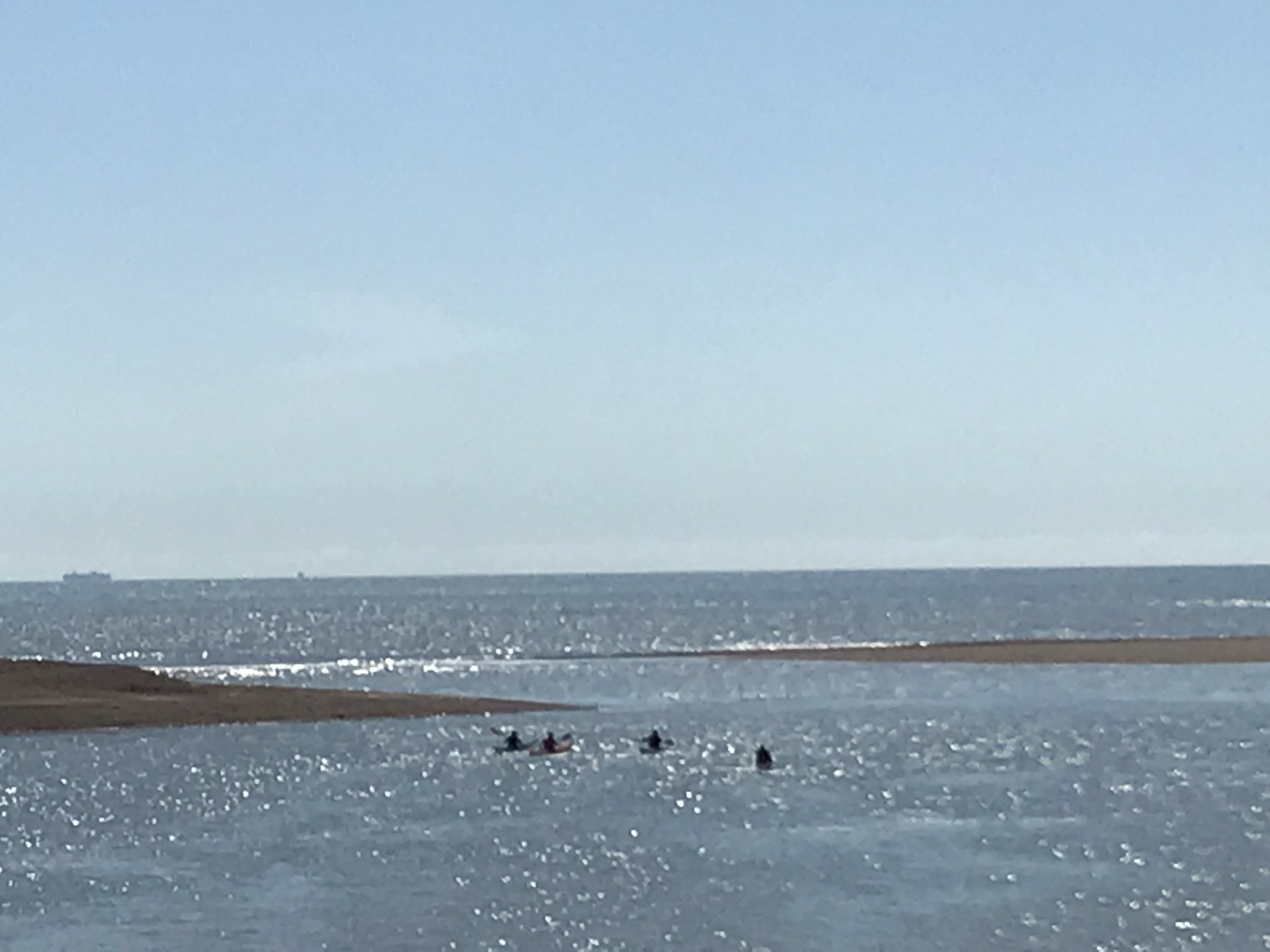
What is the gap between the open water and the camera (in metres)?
35.9

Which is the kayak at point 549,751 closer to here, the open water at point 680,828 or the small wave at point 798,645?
the open water at point 680,828

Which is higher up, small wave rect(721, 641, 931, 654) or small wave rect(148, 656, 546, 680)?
small wave rect(721, 641, 931, 654)

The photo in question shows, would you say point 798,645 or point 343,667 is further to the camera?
point 798,645

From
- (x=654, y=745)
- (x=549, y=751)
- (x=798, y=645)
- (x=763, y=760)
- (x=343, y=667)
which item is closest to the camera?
(x=763, y=760)

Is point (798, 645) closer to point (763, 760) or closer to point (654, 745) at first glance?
point (654, 745)

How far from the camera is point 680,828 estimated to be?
48.5 meters

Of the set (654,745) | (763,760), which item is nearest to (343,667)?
(654,745)

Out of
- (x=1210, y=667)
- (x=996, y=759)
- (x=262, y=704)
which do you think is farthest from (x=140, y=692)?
(x=1210, y=667)

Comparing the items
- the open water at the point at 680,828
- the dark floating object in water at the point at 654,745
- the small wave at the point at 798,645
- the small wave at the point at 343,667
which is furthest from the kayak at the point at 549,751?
the small wave at the point at 798,645

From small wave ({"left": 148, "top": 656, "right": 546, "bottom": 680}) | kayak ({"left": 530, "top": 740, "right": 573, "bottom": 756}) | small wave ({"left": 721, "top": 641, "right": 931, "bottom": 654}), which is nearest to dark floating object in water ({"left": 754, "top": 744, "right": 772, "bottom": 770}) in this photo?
kayak ({"left": 530, "top": 740, "right": 573, "bottom": 756})

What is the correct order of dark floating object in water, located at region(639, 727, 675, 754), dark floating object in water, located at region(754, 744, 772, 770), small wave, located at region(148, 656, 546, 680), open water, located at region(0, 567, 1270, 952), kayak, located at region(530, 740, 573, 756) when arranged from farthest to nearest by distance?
small wave, located at region(148, 656, 546, 680), dark floating object in water, located at region(639, 727, 675, 754), kayak, located at region(530, 740, 573, 756), dark floating object in water, located at region(754, 744, 772, 770), open water, located at region(0, 567, 1270, 952)

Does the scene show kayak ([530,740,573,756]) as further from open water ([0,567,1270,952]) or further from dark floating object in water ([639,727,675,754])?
dark floating object in water ([639,727,675,754])

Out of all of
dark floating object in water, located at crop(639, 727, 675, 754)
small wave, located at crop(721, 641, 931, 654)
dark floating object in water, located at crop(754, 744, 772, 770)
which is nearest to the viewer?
dark floating object in water, located at crop(754, 744, 772, 770)

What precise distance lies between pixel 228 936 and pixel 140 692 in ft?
169
